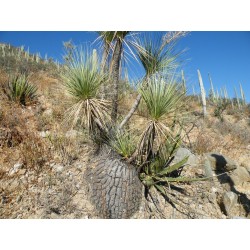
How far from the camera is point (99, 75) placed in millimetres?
2943

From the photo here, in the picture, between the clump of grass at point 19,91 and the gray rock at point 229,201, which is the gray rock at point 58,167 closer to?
the clump of grass at point 19,91

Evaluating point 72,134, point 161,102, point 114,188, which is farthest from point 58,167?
point 161,102

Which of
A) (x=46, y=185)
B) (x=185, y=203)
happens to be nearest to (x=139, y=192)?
(x=185, y=203)

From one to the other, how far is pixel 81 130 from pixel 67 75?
1.83 meters

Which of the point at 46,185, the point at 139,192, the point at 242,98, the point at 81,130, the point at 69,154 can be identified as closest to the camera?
the point at 139,192

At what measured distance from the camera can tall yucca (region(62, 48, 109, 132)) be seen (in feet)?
9.11

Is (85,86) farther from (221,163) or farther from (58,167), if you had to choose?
(221,163)

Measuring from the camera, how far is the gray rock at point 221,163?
15.8 feet

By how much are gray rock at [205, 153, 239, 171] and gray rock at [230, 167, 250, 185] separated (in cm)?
11

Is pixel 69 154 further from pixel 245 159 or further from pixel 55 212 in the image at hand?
pixel 245 159

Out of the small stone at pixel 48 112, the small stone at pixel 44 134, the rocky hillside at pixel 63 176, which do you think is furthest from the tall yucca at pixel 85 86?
the small stone at pixel 48 112

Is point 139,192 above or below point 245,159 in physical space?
below

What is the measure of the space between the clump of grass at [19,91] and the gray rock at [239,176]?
209 inches

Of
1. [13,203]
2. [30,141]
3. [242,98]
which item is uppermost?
[242,98]
